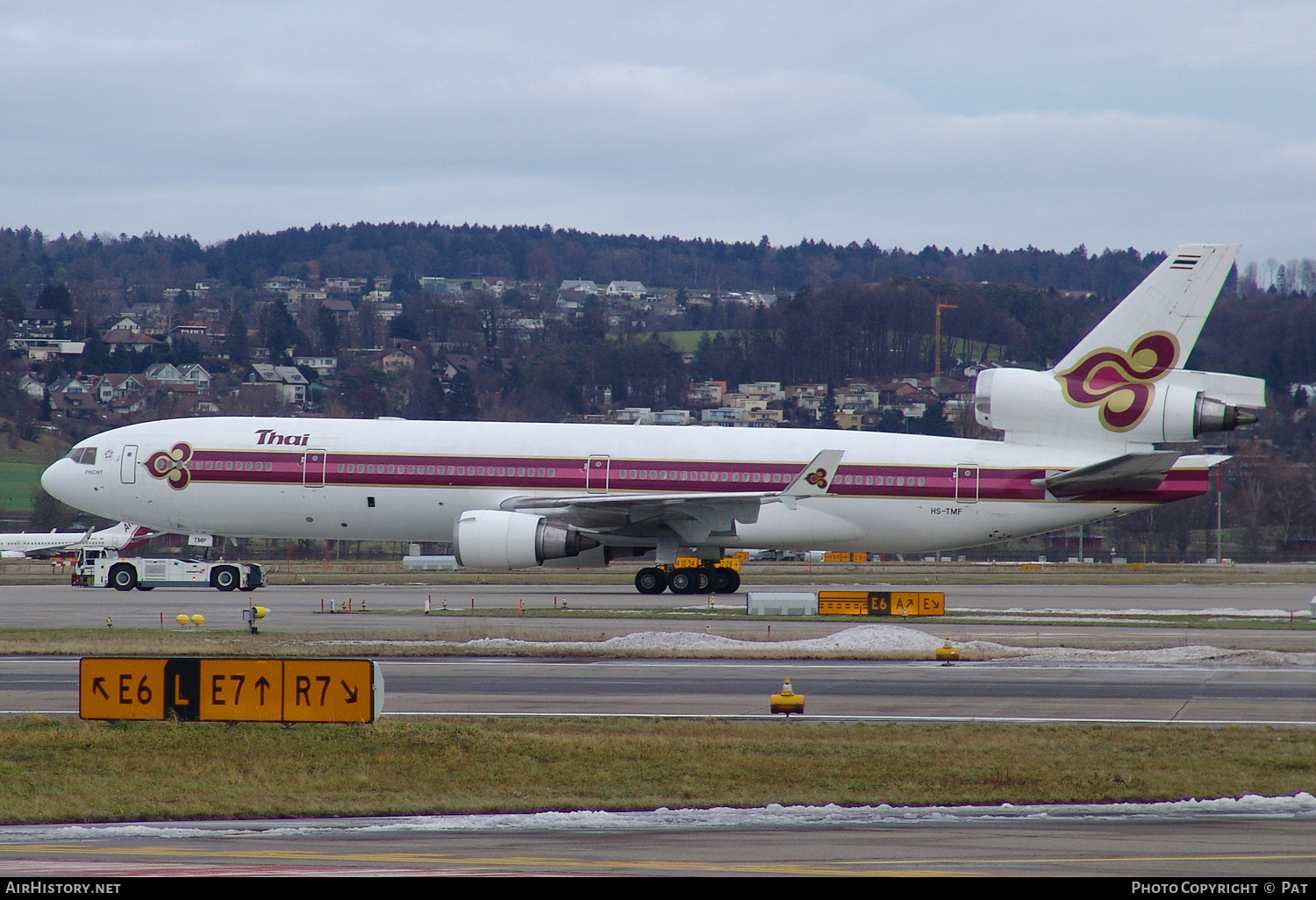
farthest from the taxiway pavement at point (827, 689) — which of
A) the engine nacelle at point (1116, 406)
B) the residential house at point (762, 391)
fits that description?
the residential house at point (762, 391)

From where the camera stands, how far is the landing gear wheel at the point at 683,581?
128ft

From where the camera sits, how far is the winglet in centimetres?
3625

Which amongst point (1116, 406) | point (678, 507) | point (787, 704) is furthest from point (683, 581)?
point (787, 704)

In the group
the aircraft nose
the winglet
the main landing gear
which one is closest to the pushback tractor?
the aircraft nose

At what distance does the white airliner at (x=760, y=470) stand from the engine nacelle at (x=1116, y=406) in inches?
2.0

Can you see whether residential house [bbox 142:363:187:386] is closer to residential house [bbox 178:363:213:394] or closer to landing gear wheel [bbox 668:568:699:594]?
residential house [bbox 178:363:213:394]

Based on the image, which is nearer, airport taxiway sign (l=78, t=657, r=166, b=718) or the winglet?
airport taxiway sign (l=78, t=657, r=166, b=718)

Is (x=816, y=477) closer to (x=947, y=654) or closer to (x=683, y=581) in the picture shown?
(x=683, y=581)

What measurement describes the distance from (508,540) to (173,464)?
10.7m

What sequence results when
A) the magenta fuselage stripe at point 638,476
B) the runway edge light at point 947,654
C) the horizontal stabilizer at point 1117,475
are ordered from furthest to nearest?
1. the magenta fuselage stripe at point 638,476
2. the horizontal stabilizer at point 1117,475
3. the runway edge light at point 947,654

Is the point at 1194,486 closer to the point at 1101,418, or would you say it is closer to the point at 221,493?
the point at 1101,418

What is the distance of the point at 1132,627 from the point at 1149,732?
15.2 m

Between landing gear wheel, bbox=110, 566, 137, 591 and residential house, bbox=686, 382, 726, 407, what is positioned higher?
residential house, bbox=686, 382, 726, 407

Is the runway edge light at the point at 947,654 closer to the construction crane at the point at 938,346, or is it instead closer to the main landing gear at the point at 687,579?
the main landing gear at the point at 687,579
